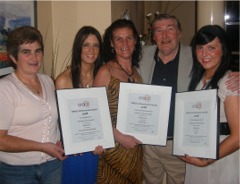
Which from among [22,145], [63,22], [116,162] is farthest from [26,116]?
[63,22]

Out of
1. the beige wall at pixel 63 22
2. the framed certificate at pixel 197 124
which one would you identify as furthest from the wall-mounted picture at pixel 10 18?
the framed certificate at pixel 197 124

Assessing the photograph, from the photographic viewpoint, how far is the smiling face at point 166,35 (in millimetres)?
2225

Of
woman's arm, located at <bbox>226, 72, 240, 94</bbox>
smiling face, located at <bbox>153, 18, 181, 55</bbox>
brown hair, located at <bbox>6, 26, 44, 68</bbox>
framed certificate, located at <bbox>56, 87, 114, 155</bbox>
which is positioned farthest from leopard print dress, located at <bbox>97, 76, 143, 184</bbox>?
woman's arm, located at <bbox>226, 72, 240, 94</bbox>

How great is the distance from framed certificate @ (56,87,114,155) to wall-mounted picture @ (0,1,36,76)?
2.20ft

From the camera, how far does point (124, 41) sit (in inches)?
83.2

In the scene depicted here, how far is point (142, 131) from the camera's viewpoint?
2000 mm

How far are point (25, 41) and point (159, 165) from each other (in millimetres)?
1439

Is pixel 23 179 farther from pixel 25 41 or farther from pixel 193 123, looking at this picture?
pixel 193 123

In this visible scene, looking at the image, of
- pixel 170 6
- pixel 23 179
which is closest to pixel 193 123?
pixel 23 179

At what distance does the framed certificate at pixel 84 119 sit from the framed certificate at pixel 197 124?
46 cm

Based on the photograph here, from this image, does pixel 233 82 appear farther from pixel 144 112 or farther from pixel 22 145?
pixel 22 145

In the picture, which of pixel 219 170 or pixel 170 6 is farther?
pixel 170 6

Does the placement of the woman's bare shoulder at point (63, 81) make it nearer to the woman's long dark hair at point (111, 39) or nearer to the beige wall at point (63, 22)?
the woman's long dark hair at point (111, 39)

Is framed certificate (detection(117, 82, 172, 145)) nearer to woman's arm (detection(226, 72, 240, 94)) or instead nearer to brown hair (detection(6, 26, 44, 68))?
woman's arm (detection(226, 72, 240, 94))
